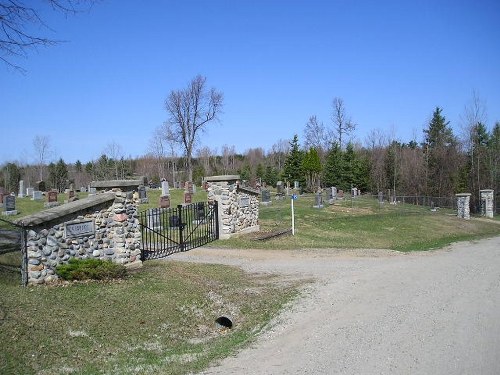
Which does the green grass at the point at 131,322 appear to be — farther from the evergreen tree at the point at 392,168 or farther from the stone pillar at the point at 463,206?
the evergreen tree at the point at 392,168

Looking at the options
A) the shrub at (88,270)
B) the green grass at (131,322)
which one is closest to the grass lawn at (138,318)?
the green grass at (131,322)

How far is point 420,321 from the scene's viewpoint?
25.3 ft

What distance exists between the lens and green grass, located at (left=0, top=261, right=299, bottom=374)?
6328 mm

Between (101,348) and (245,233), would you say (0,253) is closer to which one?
(101,348)

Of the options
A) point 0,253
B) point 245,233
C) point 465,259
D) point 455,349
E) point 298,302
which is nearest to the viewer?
point 455,349

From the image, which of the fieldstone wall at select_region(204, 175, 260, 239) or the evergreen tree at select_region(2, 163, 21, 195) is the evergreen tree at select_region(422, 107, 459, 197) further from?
the evergreen tree at select_region(2, 163, 21, 195)

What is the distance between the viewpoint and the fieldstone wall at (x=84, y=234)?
9.34 metres

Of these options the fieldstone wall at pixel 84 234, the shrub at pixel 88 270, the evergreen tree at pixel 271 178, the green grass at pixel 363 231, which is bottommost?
the green grass at pixel 363 231

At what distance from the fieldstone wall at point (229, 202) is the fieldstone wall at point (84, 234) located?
6005mm

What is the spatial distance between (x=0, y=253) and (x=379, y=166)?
57.9 meters

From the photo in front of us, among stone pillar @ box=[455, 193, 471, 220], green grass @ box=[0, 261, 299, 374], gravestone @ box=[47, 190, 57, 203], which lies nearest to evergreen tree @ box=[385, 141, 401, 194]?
stone pillar @ box=[455, 193, 471, 220]

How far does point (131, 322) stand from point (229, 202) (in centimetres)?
1029

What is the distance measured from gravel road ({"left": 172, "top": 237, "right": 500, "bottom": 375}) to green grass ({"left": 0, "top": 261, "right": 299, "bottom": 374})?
721mm

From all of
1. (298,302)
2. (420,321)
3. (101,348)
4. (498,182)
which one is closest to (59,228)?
(101,348)
